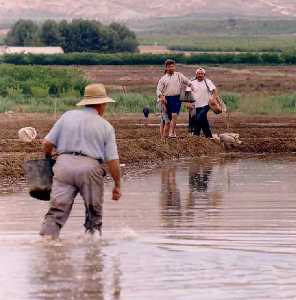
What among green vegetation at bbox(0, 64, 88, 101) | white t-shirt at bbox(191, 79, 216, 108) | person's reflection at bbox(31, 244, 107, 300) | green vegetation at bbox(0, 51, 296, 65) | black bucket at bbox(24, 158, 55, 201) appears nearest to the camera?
person's reflection at bbox(31, 244, 107, 300)

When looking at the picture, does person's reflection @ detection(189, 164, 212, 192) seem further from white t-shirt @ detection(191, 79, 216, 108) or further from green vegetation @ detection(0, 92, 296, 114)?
green vegetation @ detection(0, 92, 296, 114)

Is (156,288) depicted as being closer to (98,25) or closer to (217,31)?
(98,25)

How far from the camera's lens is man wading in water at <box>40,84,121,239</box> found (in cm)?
1244

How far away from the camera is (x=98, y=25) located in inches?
3735

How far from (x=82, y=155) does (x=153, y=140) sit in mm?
12302

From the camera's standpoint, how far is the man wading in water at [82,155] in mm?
12438

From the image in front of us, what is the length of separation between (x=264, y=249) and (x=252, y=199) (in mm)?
4625

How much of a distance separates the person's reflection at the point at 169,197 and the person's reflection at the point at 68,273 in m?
2.40

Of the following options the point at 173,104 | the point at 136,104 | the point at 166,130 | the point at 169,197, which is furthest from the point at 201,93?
the point at 136,104

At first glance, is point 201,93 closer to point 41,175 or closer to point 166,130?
point 166,130

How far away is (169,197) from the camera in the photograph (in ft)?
57.9

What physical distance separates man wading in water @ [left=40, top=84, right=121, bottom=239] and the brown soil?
7088 millimetres

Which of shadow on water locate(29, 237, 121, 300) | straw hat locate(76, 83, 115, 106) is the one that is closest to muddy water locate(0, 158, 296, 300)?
shadow on water locate(29, 237, 121, 300)

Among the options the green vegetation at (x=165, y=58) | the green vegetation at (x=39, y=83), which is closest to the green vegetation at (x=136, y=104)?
the green vegetation at (x=39, y=83)
